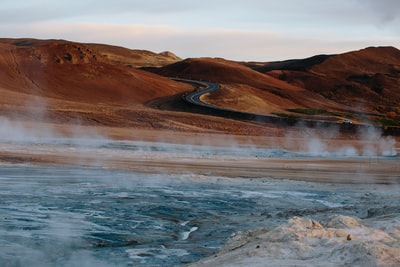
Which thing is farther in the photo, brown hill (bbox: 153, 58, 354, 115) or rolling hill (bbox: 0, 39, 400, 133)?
brown hill (bbox: 153, 58, 354, 115)

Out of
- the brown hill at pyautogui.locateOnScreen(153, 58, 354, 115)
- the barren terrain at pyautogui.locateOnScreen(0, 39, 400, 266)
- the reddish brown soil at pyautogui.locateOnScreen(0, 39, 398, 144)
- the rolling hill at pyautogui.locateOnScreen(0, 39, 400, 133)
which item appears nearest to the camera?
the barren terrain at pyautogui.locateOnScreen(0, 39, 400, 266)

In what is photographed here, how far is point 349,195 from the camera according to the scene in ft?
83.5

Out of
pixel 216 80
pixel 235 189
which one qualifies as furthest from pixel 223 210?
pixel 216 80

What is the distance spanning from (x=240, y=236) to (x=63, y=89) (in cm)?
→ 6948

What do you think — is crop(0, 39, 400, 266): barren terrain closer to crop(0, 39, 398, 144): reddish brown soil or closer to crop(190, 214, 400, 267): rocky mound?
crop(190, 214, 400, 267): rocky mound

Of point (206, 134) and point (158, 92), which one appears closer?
point (206, 134)

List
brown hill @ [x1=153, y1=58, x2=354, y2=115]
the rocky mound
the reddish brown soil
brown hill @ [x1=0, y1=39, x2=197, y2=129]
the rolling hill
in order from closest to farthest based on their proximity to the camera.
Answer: the rocky mound
the reddish brown soil
the rolling hill
brown hill @ [x1=0, y1=39, x2=197, y2=129]
brown hill @ [x1=153, y1=58, x2=354, y2=115]

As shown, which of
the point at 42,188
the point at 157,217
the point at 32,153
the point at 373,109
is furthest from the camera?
the point at 373,109

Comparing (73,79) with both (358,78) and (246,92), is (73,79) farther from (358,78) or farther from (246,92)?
(358,78)

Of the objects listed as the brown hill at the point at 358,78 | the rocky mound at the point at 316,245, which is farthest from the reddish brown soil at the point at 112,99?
the rocky mound at the point at 316,245

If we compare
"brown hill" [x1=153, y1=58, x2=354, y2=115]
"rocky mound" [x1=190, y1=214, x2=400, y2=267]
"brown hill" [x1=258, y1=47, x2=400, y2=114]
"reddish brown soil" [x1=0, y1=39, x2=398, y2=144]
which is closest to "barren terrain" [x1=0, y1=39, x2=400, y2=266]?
"rocky mound" [x1=190, y1=214, x2=400, y2=267]

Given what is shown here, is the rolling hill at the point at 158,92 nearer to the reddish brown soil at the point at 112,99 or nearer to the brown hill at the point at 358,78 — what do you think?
the reddish brown soil at the point at 112,99

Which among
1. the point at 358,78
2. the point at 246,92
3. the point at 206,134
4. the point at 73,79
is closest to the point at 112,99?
the point at 73,79

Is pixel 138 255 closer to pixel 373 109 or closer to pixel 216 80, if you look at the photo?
pixel 373 109
